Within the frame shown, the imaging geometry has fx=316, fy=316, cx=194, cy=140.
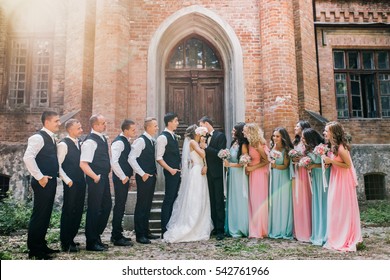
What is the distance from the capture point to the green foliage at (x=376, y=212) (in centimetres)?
694

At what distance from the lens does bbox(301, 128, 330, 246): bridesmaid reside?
4918 millimetres

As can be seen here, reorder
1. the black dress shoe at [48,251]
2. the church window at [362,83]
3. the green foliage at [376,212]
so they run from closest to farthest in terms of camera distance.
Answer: the black dress shoe at [48,251]
the green foliage at [376,212]
the church window at [362,83]

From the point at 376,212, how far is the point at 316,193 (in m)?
3.56

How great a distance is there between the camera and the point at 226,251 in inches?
178

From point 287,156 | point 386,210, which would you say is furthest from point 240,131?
point 386,210

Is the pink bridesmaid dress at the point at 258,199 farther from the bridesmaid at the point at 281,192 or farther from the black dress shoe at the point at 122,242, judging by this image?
the black dress shoe at the point at 122,242

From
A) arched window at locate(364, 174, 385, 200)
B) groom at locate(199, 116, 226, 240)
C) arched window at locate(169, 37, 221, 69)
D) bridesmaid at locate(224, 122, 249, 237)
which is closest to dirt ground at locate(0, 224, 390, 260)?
bridesmaid at locate(224, 122, 249, 237)

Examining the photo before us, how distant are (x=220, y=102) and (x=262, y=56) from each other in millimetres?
1637

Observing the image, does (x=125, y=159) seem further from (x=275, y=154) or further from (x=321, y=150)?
(x=321, y=150)

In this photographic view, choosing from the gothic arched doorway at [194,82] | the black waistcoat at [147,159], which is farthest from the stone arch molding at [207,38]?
the black waistcoat at [147,159]

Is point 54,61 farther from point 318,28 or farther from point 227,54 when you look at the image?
point 318,28

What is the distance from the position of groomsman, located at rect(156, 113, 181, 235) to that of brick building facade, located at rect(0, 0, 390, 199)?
2541 mm

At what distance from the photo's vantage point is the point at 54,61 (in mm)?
9484

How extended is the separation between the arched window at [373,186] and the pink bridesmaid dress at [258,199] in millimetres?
4852
